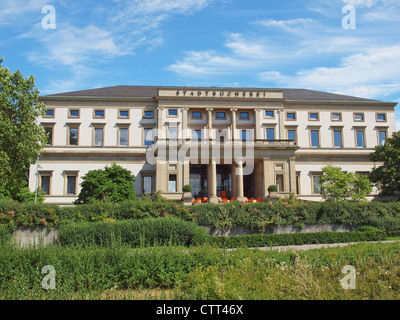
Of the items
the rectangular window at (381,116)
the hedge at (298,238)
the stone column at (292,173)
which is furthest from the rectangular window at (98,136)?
the rectangular window at (381,116)

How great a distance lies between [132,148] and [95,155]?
4.96 metres

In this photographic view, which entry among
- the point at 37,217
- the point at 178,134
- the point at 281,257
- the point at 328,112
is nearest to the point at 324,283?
the point at 281,257

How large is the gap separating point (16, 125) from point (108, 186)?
32.8 feet

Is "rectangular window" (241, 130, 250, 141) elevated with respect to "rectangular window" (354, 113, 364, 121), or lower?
lower

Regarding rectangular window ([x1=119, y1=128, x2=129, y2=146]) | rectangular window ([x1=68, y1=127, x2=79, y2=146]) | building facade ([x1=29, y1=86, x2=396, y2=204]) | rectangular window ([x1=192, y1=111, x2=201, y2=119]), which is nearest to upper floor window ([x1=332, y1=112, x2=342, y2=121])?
building facade ([x1=29, y1=86, x2=396, y2=204])

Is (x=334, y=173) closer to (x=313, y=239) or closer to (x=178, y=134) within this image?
(x=313, y=239)

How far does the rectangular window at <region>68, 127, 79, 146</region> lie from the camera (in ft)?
152

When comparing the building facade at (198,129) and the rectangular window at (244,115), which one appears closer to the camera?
the building facade at (198,129)

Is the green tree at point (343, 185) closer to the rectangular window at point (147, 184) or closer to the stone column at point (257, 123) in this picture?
the stone column at point (257, 123)

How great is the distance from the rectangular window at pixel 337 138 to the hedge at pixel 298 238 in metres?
28.7

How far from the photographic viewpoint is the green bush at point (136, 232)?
18969 mm

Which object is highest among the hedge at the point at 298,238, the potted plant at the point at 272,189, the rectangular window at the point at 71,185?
the rectangular window at the point at 71,185

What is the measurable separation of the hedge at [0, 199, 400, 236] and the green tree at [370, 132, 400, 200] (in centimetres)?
1368

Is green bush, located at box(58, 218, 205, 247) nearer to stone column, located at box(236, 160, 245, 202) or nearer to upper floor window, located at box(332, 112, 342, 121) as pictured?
stone column, located at box(236, 160, 245, 202)
